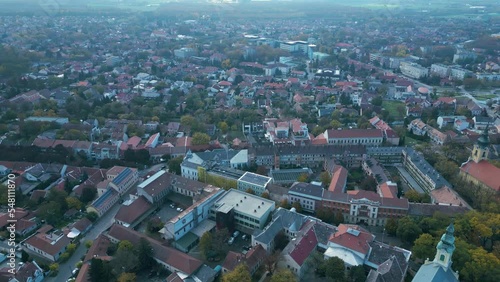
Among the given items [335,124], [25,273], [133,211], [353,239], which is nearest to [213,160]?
[133,211]

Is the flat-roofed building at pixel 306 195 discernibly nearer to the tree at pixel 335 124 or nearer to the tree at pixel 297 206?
the tree at pixel 297 206

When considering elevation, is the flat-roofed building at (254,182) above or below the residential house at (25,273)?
above

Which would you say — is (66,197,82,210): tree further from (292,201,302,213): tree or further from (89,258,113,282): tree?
(292,201,302,213): tree

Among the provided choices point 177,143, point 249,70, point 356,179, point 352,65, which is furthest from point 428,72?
point 177,143

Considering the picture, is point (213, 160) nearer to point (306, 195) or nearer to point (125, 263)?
point (306, 195)

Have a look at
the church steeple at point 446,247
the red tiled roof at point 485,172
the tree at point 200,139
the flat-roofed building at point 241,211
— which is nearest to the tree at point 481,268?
the church steeple at point 446,247

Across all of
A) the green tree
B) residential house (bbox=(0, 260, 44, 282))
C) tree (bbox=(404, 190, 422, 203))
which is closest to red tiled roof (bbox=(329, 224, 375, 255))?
tree (bbox=(404, 190, 422, 203))

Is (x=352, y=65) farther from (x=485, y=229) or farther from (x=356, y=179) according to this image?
(x=485, y=229)
